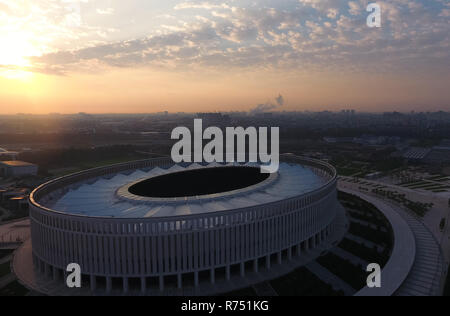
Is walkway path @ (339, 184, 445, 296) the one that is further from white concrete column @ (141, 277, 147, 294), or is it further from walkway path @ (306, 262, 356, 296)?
white concrete column @ (141, 277, 147, 294)

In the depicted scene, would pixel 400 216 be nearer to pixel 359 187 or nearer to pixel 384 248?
pixel 384 248

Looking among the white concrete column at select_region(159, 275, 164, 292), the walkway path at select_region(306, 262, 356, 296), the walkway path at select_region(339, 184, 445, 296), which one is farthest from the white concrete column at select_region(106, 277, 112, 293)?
the walkway path at select_region(339, 184, 445, 296)

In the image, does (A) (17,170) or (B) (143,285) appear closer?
(B) (143,285)

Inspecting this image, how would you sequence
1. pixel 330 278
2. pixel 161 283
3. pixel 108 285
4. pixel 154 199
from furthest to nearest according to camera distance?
pixel 154 199 → pixel 330 278 → pixel 108 285 → pixel 161 283

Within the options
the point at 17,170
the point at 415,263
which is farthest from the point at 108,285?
the point at 17,170

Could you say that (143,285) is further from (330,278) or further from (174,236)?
(330,278)

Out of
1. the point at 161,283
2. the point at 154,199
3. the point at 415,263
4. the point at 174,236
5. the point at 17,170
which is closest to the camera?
the point at 174,236

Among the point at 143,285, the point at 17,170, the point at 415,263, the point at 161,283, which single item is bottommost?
the point at 415,263

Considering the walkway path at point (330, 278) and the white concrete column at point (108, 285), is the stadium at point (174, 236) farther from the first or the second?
the walkway path at point (330, 278)

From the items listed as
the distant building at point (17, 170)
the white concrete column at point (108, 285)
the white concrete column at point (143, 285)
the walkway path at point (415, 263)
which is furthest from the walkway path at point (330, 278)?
the distant building at point (17, 170)

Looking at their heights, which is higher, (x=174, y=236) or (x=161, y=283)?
(x=174, y=236)
